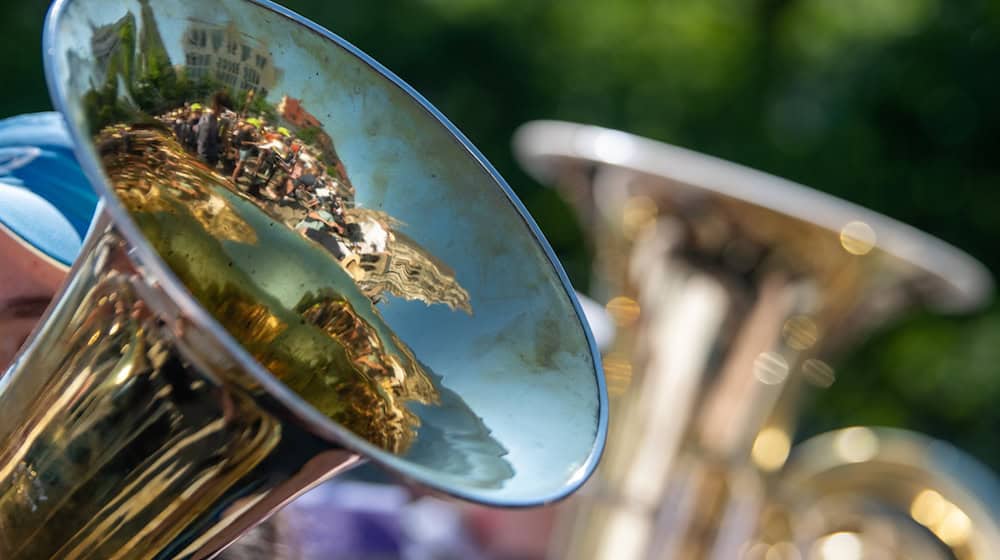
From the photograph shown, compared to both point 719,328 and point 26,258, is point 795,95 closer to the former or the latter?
point 719,328

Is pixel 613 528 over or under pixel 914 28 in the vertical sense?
under

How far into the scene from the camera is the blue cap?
140 centimetres

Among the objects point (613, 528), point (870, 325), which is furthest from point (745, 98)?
point (613, 528)

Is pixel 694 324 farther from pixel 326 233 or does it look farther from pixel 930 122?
pixel 930 122

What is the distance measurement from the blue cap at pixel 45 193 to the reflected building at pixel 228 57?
0.29 m

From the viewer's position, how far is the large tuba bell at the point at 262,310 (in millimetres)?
969

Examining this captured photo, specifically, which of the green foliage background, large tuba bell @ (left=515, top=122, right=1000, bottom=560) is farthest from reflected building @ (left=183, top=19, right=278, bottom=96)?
the green foliage background

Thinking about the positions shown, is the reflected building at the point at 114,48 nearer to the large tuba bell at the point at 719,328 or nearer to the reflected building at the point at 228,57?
the reflected building at the point at 228,57

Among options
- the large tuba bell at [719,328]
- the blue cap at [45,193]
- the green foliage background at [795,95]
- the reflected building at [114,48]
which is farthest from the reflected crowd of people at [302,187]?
the green foliage background at [795,95]

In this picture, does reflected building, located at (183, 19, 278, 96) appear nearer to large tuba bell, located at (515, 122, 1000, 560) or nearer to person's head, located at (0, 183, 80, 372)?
person's head, located at (0, 183, 80, 372)

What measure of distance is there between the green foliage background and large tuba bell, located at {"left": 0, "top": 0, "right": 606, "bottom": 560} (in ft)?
16.1

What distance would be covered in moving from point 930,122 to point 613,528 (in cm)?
458

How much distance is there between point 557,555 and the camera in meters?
2.46

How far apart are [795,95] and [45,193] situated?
5.41 meters
